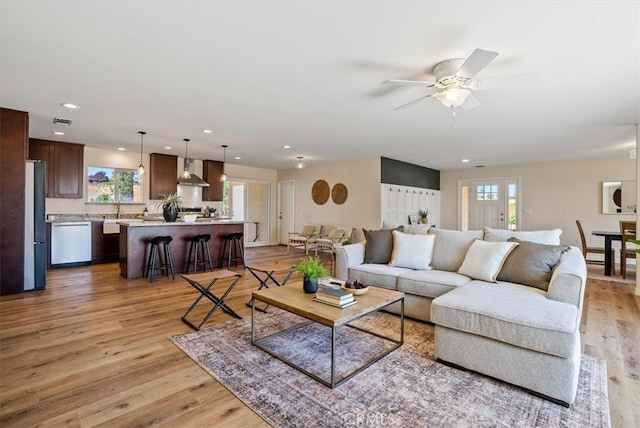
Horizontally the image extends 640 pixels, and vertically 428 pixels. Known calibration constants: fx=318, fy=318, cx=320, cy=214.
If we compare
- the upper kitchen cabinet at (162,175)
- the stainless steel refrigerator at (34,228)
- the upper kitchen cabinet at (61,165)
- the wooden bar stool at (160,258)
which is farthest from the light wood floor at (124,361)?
the upper kitchen cabinet at (162,175)

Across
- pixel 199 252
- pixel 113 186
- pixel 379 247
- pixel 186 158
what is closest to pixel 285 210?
pixel 186 158

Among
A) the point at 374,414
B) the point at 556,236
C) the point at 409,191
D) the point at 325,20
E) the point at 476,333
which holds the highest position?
the point at 325,20

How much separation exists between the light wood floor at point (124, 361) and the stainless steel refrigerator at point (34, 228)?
266 mm

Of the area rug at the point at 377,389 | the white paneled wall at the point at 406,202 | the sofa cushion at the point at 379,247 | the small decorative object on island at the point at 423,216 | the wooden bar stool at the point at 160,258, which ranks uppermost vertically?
the white paneled wall at the point at 406,202

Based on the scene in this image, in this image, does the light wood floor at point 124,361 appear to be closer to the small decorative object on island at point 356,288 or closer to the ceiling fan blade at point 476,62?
the small decorative object on island at point 356,288

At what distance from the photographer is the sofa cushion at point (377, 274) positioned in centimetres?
343

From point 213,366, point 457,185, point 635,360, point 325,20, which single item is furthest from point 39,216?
point 457,185

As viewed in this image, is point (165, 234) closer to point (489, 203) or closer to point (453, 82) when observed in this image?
point (453, 82)

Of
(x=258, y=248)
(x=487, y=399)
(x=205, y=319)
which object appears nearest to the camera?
(x=487, y=399)

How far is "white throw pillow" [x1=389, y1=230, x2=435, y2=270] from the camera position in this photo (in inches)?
142

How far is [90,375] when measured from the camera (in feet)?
7.24

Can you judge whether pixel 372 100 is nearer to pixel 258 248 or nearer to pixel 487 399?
pixel 487 399

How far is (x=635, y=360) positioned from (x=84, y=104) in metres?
5.95

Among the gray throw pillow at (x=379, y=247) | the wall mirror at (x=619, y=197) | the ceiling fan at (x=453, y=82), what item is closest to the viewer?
the ceiling fan at (x=453, y=82)
